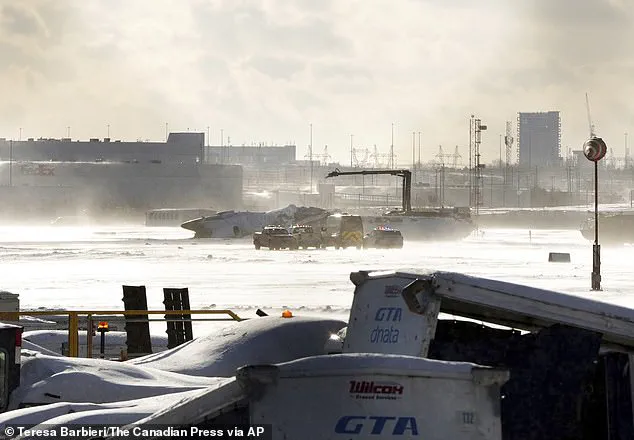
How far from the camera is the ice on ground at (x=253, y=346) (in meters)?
13.9

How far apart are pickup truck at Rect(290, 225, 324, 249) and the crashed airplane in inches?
837

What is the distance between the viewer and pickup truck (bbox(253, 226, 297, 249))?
280ft

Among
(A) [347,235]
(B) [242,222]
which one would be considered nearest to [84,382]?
(A) [347,235]

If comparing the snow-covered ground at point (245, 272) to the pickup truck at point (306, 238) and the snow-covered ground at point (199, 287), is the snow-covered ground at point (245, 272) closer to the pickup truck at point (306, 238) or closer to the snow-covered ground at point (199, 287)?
the snow-covered ground at point (199, 287)

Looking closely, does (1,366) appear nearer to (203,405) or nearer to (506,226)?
(203,405)

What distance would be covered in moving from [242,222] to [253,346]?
98.7 m

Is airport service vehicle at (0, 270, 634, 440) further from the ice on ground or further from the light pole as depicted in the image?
the light pole

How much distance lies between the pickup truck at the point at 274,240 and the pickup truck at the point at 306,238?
0.86m

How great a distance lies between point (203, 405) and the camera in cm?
702

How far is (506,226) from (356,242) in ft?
342

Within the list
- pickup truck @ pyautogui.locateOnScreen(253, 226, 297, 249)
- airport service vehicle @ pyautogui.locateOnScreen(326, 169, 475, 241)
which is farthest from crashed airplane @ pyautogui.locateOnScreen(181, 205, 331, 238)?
pickup truck @ pyautogui.locateOnScreen(253, 226, 297, 249)

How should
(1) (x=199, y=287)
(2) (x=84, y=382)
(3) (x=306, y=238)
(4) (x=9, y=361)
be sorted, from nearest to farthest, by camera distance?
(4) (x=9, y=361), (2) (x=84, y=382), (1) (x=199, y=287), (3) (x=306, y=238)

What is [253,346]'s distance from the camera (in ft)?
46.8

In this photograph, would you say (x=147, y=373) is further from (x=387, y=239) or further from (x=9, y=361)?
(x=387, y=239)
